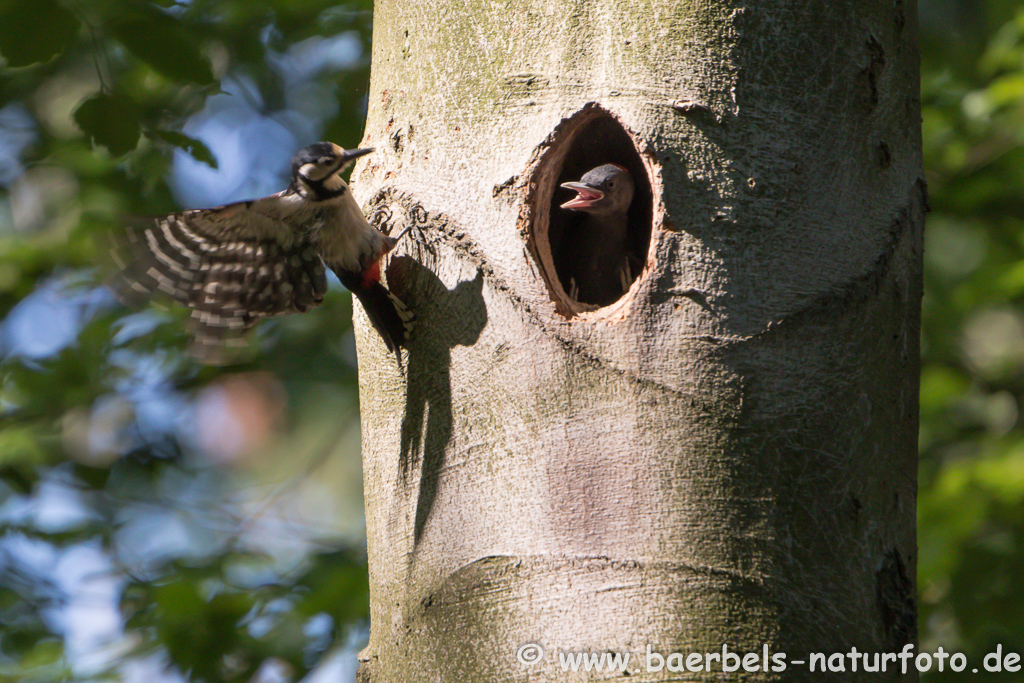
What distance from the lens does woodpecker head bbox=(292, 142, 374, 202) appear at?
2463mm

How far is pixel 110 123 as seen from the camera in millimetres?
2625

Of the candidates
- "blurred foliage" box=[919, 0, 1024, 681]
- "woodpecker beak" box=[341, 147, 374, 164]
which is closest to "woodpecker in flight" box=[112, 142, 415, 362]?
"woodpecker beak" box=[341, 147, 374, 164]

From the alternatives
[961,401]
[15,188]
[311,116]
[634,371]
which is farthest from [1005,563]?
[15,188]

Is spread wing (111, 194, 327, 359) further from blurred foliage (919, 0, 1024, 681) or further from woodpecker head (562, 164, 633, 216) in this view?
blurred foliage (919, 0, 1024, 681)

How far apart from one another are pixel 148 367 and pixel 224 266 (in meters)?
1.69

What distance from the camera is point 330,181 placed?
2.61 m

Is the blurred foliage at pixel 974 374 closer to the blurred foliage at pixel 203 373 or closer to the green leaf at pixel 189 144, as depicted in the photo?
the blurred foliage at pixel 203 373

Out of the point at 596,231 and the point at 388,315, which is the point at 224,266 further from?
the point at 596,231

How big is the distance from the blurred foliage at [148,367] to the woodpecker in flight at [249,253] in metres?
0.30

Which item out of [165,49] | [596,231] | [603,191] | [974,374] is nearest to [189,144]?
[165,49]

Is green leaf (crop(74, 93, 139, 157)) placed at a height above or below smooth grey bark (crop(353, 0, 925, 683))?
above

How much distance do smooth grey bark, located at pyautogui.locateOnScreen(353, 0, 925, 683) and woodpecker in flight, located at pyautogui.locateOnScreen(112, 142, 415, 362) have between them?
0.66 m

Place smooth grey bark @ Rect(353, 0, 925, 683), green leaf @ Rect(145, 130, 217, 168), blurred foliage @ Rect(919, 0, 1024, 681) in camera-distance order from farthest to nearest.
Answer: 1. blurred foliage @ Rect(919, 0, 1024, 681)
2. green leaf @ Rect(145, 130, 217, 168)
3. smooth grey bark @ Rect(353, 0, 925, 683)

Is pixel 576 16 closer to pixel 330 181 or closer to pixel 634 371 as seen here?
pixel 634 371
